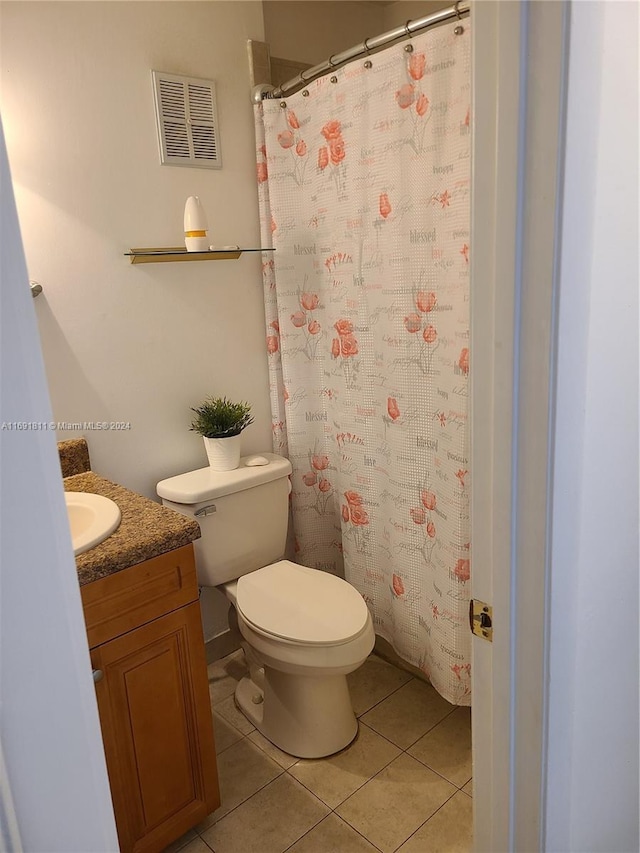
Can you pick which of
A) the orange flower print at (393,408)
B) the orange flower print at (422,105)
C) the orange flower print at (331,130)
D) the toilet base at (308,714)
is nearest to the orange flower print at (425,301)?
the orange flower print at (393,408)

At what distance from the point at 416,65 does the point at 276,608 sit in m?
1.50

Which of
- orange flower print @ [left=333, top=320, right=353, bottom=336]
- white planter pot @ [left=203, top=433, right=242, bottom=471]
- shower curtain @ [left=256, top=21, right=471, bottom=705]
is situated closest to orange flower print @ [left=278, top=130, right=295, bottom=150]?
shower curtain @ [left=256, top=21, right=471, bottom=705]

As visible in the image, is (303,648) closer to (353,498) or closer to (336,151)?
(353,498)

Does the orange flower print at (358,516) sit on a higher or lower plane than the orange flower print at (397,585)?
higher

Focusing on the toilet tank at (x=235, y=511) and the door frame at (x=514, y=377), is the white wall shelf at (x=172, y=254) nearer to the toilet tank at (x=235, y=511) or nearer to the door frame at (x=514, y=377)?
the toilet tank at (x=235, y=511)

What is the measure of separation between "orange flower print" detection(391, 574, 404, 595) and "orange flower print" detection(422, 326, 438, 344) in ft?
2.50

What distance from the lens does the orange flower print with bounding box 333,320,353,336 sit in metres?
2.06

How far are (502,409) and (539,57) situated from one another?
0.39 meters

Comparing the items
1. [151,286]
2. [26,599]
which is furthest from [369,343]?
[26,599]

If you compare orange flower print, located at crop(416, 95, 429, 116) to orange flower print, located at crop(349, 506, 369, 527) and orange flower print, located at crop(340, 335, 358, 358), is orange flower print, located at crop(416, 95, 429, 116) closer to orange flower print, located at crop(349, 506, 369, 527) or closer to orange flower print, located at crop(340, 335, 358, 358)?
orange flower print, located at crop(340, 335, 358, 358)

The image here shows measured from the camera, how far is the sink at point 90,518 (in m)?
1.40

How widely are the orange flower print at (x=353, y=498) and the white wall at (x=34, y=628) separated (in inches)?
64.1

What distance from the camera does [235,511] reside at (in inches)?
81.0

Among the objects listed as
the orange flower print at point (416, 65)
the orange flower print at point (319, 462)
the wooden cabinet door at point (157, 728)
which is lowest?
the wooden cabinet door at point (157, 728)
